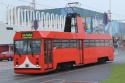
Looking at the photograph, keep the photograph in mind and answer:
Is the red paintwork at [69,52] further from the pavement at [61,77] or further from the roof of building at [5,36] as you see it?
the roof of building at [5,36]

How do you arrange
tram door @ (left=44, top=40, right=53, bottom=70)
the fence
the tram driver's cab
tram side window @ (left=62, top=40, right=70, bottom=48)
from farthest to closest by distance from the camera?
the fence → the tram driver's cab → tram side window @ (left=62, top=40, right=70, bottom=48) → tram door @ (left=44, top=40, right=53, bottom=70)

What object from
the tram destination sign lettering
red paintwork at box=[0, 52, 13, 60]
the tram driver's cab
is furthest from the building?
the tram destination sign lettering

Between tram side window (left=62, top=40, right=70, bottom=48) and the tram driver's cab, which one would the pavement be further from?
the tram driver's cab

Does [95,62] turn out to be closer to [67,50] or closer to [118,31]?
[67,50]

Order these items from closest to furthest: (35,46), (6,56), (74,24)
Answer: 1. (35,46)
2. (74,24)
3. (6,56)

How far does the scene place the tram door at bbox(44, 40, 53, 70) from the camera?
2553 cm

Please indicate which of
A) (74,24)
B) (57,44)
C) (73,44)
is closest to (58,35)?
(57,44)

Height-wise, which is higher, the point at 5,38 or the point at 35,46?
the point at 35,46

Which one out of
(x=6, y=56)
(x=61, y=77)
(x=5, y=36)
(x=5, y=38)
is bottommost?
(x=6, y=56)

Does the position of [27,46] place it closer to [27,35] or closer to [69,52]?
[27,35]

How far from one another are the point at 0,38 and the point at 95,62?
26283mm

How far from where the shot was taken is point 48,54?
84.9 ft

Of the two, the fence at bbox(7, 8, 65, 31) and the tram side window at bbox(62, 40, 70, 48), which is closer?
the tram side window at bbox(62, 40, 70, 48)

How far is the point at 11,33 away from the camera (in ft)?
198
